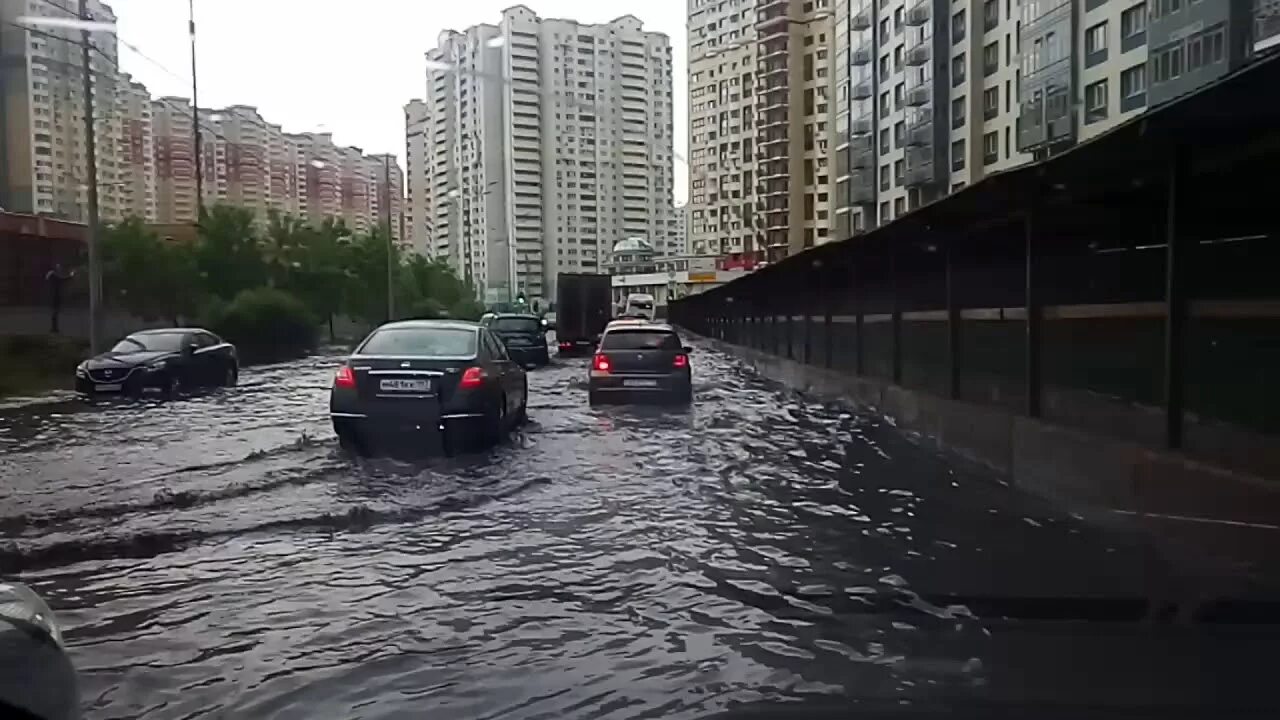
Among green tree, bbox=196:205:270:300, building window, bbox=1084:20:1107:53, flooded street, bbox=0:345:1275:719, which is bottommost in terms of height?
flooded street, bbox=0:345:1275:719

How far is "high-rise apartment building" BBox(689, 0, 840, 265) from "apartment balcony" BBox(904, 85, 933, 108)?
2075 centimetres

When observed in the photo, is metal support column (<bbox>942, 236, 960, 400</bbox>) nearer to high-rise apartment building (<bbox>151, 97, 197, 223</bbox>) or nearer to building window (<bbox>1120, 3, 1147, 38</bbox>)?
building window (<bbox>1120, 3, 1147, 38</bbox>)

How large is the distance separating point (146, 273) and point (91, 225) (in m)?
7.52

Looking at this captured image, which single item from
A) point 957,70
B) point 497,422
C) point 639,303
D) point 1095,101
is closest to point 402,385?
point 497,422

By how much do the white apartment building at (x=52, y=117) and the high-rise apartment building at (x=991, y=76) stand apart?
18605 mm

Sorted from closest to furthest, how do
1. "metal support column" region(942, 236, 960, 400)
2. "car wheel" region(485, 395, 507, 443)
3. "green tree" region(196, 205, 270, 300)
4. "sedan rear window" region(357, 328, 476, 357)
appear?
"sedan rear window" region(357, 328, 476, 357) → "car wheel" region(485, 395, 507, 443) → "metal support column" region(942, 236, 960, 400) → "green tree" region(196, 205, 270, 300)

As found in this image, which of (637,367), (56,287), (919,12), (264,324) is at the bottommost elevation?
(637,367)

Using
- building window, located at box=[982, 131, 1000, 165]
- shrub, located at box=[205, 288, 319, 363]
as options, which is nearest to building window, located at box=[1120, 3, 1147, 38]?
building window, located at box=[982, 131, 1000, 165]

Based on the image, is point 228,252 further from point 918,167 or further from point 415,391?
point 415,391

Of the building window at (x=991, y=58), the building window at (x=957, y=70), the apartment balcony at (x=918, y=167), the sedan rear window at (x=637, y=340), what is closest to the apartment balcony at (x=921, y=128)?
the apartment balcony at (x=918, y=167)

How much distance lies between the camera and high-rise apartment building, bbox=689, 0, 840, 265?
61.3 m

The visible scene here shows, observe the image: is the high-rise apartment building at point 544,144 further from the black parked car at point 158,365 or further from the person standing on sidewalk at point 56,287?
the black parked car at point 158,365

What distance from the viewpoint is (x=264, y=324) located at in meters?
41.5

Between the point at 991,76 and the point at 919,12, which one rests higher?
the point at 919,12
